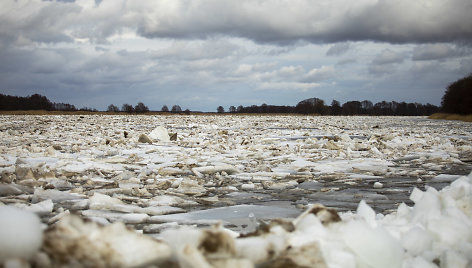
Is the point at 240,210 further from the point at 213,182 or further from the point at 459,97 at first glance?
the point at 459,97

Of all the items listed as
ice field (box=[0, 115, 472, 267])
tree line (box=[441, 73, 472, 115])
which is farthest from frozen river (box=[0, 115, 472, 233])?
tree line (box=[441, 73, 472, 115])

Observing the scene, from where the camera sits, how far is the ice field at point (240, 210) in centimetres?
97

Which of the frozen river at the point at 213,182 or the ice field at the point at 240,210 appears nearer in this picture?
the ice field at the point at 240,210

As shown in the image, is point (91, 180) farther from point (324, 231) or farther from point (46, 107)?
point (46, 107)

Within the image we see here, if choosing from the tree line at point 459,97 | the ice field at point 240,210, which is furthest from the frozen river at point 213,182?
the tree line at point 459,97

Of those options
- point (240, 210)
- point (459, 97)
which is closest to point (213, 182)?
point (240, 210)

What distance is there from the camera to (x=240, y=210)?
2496mm

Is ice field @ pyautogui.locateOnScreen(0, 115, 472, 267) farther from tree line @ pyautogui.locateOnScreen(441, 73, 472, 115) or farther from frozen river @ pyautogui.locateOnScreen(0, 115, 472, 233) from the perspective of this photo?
tree line @ pyautogui.locateOnScreen(441, 73, 472, 115)

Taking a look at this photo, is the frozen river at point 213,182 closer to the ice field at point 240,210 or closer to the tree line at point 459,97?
the ice field at point 240,210

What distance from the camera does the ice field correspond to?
975mm

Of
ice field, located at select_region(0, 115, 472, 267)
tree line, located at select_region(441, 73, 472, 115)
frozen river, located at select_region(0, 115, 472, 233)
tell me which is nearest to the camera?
ice field, located at select_region(0, 115, 472, 267)

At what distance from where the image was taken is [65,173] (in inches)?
156

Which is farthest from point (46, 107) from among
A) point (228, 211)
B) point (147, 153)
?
point (228, 211)

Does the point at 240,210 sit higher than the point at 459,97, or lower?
lower
